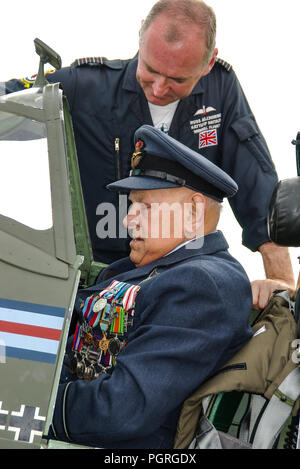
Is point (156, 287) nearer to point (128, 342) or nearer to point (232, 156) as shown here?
point (128, 342)

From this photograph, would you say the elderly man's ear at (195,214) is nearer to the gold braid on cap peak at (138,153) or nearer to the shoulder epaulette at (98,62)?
the gold braid on cap peak at (138,153)

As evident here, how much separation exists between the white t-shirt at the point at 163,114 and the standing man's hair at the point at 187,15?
A: 303mm

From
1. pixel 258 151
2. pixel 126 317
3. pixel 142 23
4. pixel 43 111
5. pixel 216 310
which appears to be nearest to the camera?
pixel 43 111

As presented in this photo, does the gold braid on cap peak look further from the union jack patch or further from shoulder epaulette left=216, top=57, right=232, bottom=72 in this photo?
shoulder epaulette left=216, top=57, right=232, bottom=72

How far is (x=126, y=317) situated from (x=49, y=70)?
1548 mm

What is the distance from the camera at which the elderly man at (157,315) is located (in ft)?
5.64

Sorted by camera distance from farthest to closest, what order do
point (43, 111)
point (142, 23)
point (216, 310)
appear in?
point (142, 23) → point (216, 310) → point (43, 111)

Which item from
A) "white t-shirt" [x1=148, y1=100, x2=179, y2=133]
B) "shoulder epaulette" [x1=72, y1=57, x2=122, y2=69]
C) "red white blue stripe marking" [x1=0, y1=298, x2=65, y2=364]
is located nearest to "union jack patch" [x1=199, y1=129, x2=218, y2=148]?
"white t-shirt" [x1=148, y1=100, x2=179, y2=133]

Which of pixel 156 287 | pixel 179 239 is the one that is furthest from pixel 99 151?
pixel 156 287

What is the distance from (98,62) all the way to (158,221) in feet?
4.31

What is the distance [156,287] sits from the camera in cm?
184

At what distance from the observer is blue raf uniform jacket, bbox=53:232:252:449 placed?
1707 millimetres

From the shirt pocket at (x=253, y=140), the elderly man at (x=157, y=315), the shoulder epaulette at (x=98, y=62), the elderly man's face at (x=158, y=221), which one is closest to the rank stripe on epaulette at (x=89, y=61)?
the shoulder epaulette at (x=98, y=62)

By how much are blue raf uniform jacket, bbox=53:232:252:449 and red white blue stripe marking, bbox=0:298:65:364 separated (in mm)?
261
